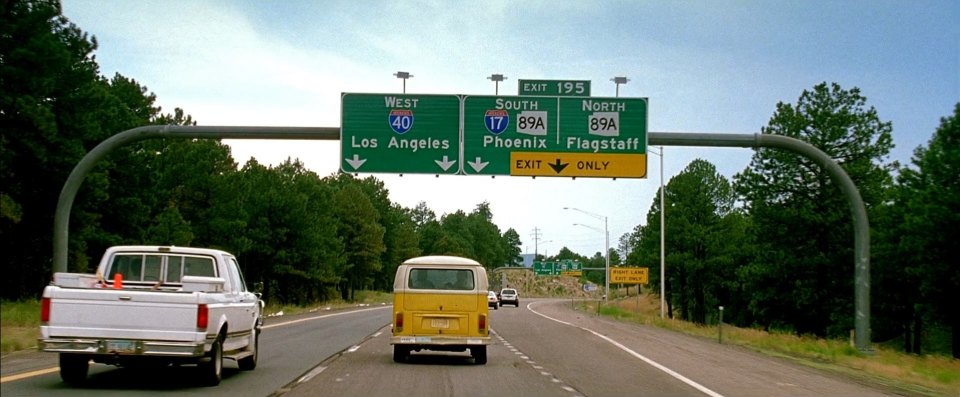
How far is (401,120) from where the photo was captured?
2516 centimetres

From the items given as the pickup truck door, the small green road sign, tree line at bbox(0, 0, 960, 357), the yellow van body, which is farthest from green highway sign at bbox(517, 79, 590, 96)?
tree line at bbox(0, 0, 960, 357)

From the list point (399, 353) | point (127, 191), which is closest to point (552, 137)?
point (399, 353)

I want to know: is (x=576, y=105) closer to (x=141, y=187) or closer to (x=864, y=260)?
(x=864, y=260)

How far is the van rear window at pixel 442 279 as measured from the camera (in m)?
19.7

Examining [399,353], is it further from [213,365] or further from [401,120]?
[401,120]

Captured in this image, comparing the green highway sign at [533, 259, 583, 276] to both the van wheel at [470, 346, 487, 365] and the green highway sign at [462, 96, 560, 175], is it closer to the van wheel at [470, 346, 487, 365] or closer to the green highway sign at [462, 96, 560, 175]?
the green highway sign at [462, 96, 560, 175]

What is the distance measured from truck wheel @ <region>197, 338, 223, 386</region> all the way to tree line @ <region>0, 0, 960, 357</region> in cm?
2520

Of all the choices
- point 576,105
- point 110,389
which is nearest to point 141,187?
point 576,105

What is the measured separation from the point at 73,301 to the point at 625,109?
16400mm

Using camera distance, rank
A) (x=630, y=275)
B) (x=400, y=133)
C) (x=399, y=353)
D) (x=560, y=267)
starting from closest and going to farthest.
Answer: (x=399, y=353) < (x=400, y=133) < (x=630, y=275) < (x=560, y=267)

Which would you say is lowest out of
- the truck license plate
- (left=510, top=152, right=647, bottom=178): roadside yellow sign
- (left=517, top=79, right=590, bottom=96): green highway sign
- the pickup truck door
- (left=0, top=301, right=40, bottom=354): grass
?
(left=0, top=301, right=40, bottom=354): grass

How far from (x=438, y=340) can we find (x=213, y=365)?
21.4 feet

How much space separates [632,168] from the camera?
25.2 m

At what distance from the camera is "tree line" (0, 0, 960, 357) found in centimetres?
3881
